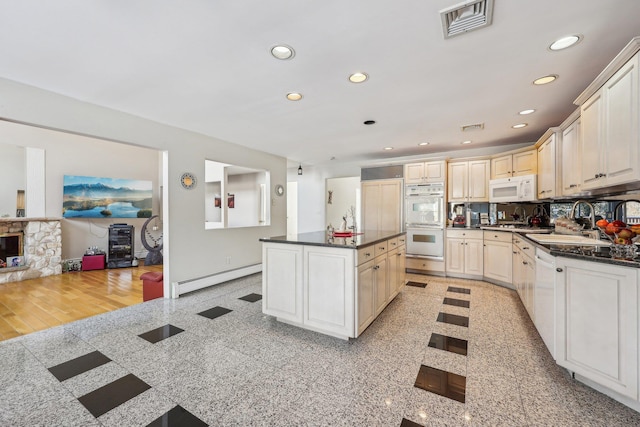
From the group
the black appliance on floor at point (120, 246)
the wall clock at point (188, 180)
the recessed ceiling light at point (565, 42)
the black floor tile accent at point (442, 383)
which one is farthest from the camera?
the black appliance on floor at point (120, 246)

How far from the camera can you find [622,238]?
2.02 meters

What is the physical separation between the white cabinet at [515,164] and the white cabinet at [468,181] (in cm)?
13

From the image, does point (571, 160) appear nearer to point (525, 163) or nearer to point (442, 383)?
point (525, 163)

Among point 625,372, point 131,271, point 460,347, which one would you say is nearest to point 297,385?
point 460,347

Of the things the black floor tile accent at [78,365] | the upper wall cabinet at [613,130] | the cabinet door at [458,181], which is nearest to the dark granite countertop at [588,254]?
the upper wall cabinet at [613,130]

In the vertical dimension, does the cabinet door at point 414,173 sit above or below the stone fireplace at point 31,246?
above

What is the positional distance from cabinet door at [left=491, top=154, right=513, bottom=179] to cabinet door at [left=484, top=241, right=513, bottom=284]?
45.1 inches

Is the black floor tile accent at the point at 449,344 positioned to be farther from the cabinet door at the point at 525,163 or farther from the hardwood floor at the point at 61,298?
the hardwood floor at the point at 61,298

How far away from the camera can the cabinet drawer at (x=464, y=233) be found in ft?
14.3

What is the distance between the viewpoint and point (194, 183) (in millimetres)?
3910

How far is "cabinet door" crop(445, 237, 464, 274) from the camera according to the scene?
449 cm

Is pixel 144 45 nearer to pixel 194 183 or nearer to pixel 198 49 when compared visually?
pixel 198 49

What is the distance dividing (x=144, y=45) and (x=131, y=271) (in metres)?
5.24

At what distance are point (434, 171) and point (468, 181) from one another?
0.59m
